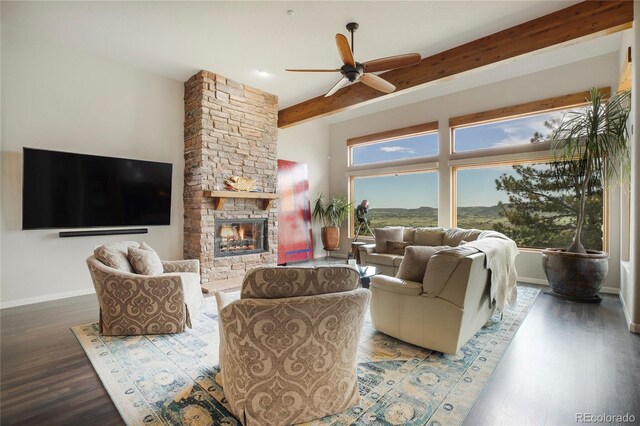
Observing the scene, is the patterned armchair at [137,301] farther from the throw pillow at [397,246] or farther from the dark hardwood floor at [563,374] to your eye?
the throw pillow at [397,246]

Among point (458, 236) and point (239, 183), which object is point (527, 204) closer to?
point (458, 236)

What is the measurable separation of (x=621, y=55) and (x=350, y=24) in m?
3.90

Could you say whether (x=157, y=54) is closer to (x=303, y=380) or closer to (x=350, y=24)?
(x=350, y=24)

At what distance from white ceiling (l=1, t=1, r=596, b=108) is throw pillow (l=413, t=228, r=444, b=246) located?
2776 millimetres

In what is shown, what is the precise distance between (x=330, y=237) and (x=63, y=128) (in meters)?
5.28

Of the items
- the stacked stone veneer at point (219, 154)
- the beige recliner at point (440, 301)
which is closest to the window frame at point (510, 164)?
the beige recliner at point (440, 301)

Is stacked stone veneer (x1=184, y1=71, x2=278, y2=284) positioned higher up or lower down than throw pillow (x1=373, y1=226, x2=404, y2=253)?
higher up

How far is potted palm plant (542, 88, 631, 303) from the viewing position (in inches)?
142

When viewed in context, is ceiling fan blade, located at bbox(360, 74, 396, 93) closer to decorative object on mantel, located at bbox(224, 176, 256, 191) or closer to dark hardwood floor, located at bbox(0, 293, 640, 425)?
decorative object on mantel, located at bbox(224, 176, 256, 191)

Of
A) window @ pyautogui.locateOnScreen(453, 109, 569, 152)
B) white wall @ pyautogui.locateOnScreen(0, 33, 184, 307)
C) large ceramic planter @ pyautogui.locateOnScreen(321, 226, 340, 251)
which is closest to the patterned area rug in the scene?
white wall @ pyautogui.locateOnScreen(0, 33, 184, 307)

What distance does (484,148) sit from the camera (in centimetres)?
557

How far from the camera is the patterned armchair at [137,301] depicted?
9.13ft

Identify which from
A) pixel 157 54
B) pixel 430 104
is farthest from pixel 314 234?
pixel 157 54

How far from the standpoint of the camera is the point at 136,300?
111 inches
